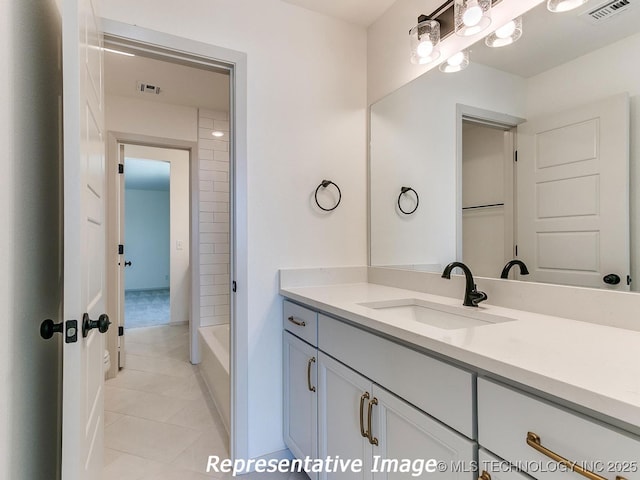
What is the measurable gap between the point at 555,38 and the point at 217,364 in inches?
98.5

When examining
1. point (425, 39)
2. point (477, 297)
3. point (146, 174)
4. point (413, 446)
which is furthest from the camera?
point (146, 174)

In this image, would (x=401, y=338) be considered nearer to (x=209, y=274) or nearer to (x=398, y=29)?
(x=398, y=29)

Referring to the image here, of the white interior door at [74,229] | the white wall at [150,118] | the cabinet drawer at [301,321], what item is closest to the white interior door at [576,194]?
the cabinet drawer at [301,321]

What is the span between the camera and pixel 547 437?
0.63 m

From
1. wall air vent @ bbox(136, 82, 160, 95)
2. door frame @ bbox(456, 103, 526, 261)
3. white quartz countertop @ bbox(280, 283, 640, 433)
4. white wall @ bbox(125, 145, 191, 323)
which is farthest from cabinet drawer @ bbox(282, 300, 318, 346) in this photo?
white wall @ bbox(125, 145, 191, 323)

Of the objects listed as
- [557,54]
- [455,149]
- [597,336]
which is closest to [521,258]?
[597,336]

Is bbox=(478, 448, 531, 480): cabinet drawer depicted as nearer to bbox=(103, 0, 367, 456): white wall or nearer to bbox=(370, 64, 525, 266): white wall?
bbox=(370, 64, 525, 266): white wall

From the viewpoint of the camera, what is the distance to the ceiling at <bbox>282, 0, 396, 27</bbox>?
1.84 meters

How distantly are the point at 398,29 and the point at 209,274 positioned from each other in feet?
8.33

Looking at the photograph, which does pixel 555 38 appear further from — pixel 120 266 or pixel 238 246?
pixel 120 266

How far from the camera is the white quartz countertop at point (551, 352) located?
22.0 inches

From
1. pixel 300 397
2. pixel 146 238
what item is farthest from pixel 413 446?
pixel 146 238

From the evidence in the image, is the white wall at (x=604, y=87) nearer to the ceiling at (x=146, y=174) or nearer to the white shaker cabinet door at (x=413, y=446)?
the white shaker cabinet door at (x=413, y=446)

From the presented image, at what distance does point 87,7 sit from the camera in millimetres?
1018
